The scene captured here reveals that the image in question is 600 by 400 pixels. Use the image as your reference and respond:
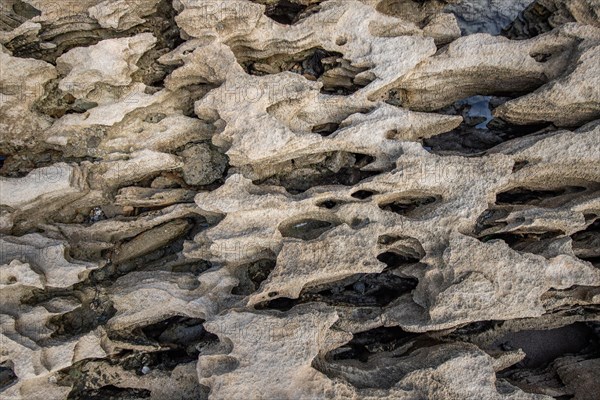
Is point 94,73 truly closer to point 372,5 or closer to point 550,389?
point 372,5

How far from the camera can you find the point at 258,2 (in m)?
5.44

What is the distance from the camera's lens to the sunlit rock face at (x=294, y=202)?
4.57 meters

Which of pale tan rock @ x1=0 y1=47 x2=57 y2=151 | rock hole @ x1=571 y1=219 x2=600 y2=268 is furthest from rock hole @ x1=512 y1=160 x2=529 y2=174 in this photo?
pale tan rock @ x1=0 y1=47 x2=57 y2=151

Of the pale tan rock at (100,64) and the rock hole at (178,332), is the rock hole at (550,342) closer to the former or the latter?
the rock hole at (178,332)

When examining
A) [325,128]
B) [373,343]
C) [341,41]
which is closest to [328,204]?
[325,128]

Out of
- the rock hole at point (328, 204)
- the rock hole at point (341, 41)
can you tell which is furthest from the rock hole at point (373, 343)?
the rock hole at point (341, 41)

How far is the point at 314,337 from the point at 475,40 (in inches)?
A: 131

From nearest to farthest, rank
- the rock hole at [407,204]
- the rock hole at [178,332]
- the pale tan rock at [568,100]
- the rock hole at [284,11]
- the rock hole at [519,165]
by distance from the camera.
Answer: the pale tan rock at [568,100] < the rock hole at [519,165] < the rock hole at [407,204] < the rock hole at [178,332] < the rock hole at [284,11]

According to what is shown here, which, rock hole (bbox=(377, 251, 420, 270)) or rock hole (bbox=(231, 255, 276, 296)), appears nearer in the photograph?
rock hole (bbox=(231, 255, 276, 296))

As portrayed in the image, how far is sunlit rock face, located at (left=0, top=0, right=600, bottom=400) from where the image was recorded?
4566 millimetres

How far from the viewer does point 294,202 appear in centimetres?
476

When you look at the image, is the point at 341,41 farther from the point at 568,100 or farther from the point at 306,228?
the point at 568,100

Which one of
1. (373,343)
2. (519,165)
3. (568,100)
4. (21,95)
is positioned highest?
(21,95)

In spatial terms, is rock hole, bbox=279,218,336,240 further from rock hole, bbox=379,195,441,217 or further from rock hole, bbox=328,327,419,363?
rock hole, bbox=328,327,419,363
